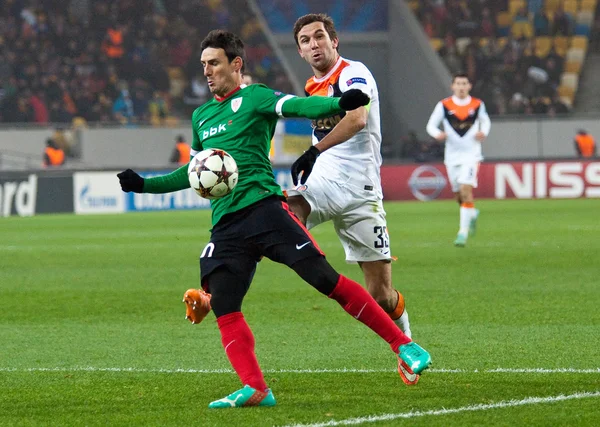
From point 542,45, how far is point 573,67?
3.62 feet

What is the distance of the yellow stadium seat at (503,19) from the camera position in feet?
107

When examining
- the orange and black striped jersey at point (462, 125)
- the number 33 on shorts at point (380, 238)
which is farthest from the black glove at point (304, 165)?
the orange and black striped jersey at point (462, 125)

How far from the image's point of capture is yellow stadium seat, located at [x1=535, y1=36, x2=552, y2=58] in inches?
1240

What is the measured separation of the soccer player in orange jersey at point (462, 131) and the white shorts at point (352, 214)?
902 centimetres

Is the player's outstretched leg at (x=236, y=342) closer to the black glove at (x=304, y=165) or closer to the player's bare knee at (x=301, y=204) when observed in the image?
the black glove at (x=304, y=165)

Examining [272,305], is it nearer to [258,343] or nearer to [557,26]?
[258,343]

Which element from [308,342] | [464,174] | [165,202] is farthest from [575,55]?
[308,342]

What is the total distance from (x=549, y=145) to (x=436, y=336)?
2075 centimetres

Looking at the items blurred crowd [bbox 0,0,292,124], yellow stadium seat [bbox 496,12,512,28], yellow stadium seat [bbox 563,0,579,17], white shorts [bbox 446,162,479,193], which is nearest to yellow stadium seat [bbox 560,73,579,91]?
yellow stadium seat [bbox 563,0,579,17]

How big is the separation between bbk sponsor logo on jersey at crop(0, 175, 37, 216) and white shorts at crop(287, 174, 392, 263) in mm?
17962

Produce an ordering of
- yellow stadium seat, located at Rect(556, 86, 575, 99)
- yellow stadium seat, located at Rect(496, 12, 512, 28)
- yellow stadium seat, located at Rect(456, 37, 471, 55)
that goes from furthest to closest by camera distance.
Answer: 1. yellow stadium seat, located at Rect(496, 12, 512, 28)
2. yellow stadium seat, located at Rect(456, 37, 471, 55)
3. yellow stadium seat, located at Rect(556, 86, 575, 99)

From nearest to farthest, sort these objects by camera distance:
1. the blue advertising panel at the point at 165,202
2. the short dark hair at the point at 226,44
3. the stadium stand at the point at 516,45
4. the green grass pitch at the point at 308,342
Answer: the green grass pitch at the point at 308,342 < the short dark hair at the point at 226,44 < the blue advertising panel at the point at 165,202 < the stadium stand at the point at 516,45

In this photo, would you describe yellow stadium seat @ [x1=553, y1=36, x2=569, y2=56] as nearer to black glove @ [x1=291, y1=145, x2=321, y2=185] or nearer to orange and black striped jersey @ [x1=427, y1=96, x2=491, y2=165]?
orange and black striped jersey @ [x1=427, y1=96, x2=491, y2=165]

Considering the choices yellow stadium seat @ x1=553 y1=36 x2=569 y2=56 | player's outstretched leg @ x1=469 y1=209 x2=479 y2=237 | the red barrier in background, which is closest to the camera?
player's outstretched leg @ x1=469 y1=209 x2=479 y2=237
